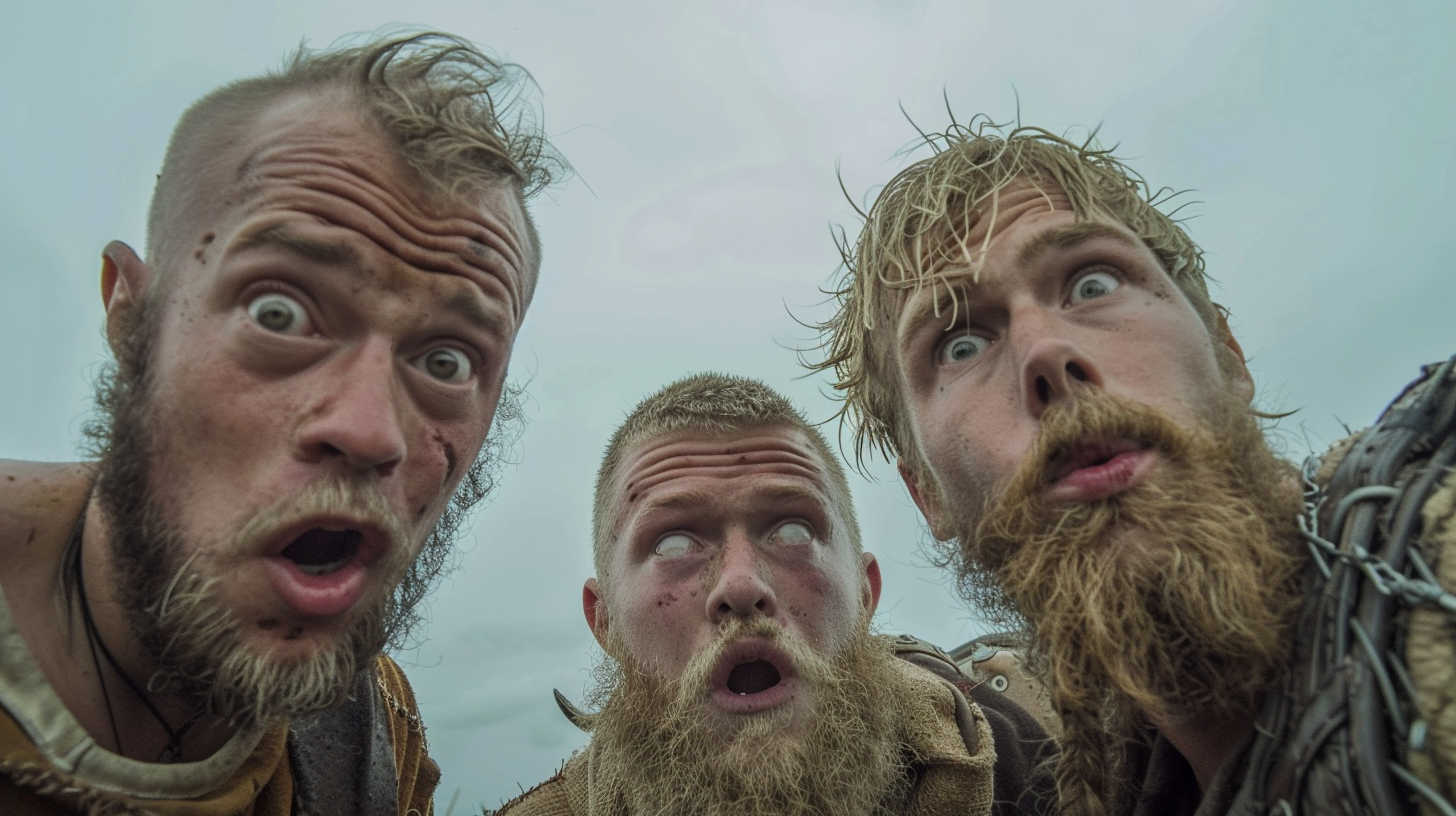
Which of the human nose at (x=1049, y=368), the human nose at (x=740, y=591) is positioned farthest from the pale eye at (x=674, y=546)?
the human nose at (x=1049, y=368)

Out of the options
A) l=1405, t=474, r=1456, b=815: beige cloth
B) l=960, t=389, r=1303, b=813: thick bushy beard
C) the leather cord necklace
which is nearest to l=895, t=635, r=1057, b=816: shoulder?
l=960, t=389, r=1303, b=813: thick bushy beard

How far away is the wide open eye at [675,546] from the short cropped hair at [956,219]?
0.80 meters

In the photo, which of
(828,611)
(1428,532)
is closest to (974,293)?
(1428,532)

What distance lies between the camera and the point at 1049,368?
1.66m

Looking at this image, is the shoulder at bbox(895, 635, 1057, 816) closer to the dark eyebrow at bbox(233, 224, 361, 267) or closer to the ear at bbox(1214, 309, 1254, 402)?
the ear at bbox(1214, 309, 1254, 402)

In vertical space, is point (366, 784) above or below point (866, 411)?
below

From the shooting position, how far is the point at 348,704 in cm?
240

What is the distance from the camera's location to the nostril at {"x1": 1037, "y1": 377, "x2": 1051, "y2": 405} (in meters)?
1.70

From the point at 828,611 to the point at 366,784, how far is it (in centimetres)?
149

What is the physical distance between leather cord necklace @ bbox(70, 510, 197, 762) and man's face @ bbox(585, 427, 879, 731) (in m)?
1.28

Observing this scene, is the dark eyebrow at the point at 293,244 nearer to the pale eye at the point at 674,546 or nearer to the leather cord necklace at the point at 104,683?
the leather cord necklace at the point at 104,683

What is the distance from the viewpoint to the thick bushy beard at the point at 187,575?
5.15 ft

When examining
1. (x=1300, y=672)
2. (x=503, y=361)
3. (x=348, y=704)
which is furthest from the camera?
(x=348, y=704)

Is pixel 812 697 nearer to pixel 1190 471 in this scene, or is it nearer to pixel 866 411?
pixel 866 411
